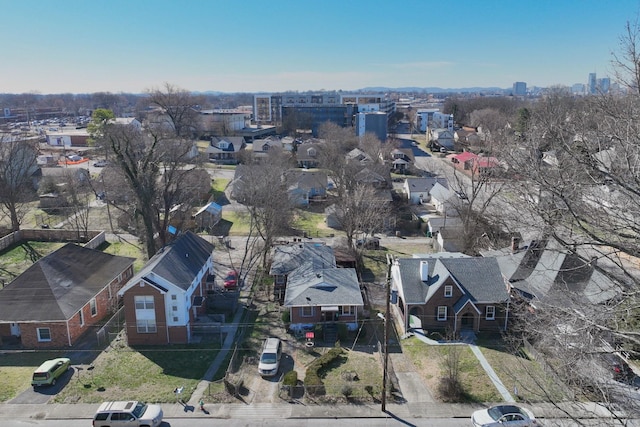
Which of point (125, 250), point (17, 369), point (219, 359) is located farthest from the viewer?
point (125, 250)

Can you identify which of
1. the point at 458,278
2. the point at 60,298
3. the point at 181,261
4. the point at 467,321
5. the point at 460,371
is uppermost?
Answer: the point at 181,261

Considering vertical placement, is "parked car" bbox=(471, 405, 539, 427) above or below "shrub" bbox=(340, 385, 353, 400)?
above

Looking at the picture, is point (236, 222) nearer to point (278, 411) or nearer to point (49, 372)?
point (49, 372)

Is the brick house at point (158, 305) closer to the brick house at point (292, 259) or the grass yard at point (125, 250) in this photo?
the brick house at point (292, 259)

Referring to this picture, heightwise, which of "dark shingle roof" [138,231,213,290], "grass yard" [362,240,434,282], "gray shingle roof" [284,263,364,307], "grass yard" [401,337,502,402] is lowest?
"grass yard" [401,337,502,402]

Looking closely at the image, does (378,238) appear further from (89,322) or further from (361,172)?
(89,322)

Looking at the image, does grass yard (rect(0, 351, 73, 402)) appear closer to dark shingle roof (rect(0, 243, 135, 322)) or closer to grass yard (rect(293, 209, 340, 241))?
dark shingle roof (rect(0, 243, 135, 322))

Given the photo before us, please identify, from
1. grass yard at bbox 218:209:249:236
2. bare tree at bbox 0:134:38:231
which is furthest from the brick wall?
bare tree at bbox 0:134:38:231

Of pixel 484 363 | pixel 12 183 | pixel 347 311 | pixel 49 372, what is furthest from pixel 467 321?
pixel 12 183
